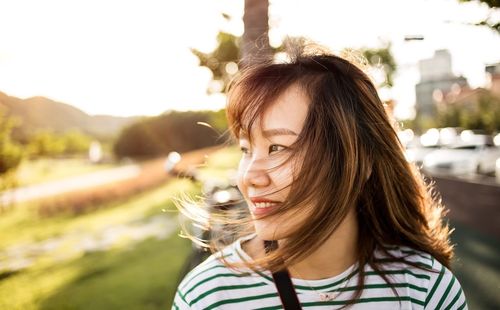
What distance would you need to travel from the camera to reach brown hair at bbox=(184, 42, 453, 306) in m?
1.48

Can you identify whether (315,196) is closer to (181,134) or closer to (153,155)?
(153,155)

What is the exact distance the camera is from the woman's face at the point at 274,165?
144 cm

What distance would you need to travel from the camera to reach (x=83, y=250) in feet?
25.8

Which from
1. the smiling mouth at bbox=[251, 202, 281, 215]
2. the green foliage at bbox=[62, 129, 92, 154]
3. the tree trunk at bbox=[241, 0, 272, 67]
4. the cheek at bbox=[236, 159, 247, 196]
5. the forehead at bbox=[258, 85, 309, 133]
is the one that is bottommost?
the green foliage at bbox=[62, 129, 92, 154]

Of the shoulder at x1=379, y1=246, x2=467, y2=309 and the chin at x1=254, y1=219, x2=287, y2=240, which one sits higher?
the chin at x1=254, y1=219, x2=287, y2=240

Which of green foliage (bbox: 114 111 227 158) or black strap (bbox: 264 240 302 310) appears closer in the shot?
black strap (bbox: 264 240 302 310)

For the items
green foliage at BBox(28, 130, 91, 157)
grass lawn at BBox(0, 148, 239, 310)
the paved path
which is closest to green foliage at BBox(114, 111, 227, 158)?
the paved path

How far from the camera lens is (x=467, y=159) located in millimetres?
15906

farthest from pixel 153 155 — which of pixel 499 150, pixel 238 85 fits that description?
pixel 238 85

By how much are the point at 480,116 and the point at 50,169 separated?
34561 mm

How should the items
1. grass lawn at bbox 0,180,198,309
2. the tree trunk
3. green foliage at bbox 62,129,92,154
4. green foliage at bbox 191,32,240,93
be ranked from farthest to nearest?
green foliage at bbox 191,32,240,93
green foliage at bbox 62,129,92,154
grass lawn at bbox 0,180,198,309
the tree trunk

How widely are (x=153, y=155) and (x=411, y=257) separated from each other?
61.1ft

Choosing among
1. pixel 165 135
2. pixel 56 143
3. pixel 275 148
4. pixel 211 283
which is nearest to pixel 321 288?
pixel 211 283

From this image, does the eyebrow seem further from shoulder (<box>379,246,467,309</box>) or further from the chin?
shoulder (<box>379,246,467,309</box>)
